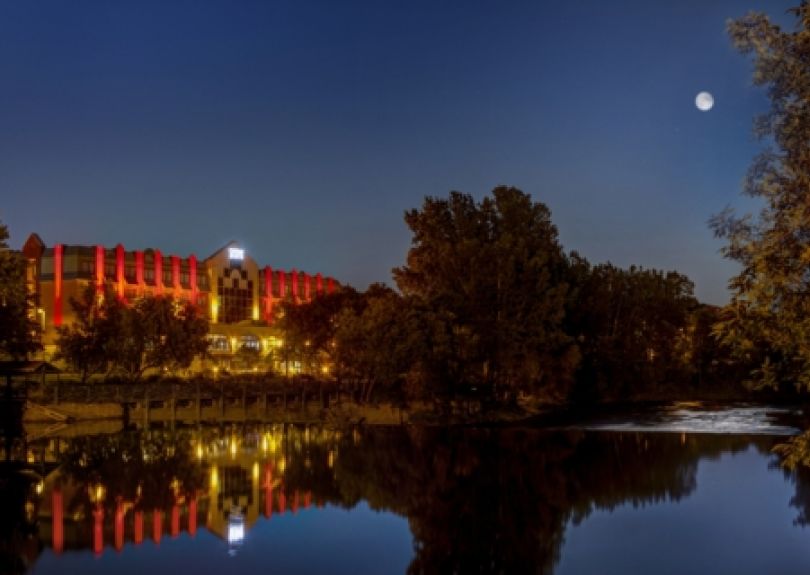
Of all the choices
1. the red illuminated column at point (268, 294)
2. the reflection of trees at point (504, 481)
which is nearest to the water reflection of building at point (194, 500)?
the reflection of trees at point (504, 481)

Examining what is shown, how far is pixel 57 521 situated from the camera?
28109 millimetres

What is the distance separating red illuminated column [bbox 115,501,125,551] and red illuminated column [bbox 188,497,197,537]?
209 cm

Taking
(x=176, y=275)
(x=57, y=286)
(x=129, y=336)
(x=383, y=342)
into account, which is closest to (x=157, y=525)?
(x=383, y=342)

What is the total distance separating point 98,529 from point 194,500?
4940 mm

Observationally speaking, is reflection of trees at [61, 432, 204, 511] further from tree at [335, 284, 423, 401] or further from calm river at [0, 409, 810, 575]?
tree at [335, 284, 423, 401]

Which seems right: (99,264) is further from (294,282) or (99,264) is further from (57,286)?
(294,282)

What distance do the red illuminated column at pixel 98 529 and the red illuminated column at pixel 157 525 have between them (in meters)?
1.55

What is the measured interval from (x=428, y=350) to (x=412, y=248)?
1341cm

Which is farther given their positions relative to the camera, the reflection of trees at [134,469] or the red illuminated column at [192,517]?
the reflection of trees at [134,469]

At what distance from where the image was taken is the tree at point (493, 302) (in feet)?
190

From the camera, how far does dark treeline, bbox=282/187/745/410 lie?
5650cm

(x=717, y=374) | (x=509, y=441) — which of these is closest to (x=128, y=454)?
(x=509, y=441)

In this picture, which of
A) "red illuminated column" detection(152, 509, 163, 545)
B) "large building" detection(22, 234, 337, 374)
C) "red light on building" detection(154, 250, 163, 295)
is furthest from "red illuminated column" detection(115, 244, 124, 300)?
"red illuminated column" detection(152, 509, 163, 545)

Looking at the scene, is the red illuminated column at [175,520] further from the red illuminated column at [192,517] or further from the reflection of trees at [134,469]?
the reflection of trees at [134,469]
